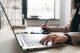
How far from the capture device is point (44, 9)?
392 centimetres

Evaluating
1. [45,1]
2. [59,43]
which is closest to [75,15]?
[59,43]

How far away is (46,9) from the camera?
394 cm

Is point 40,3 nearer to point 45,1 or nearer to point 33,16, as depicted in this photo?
point 45,1

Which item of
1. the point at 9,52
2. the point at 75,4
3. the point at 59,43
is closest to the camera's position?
the point at 9,52

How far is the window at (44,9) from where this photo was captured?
386cm

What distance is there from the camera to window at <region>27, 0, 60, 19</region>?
12.7 feet

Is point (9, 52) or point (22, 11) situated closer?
point (9, 52)

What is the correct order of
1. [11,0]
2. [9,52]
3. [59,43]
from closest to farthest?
[9,52]
[59,43]
[11,0]

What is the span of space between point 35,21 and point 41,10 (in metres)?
0.34

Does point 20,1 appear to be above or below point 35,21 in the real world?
above

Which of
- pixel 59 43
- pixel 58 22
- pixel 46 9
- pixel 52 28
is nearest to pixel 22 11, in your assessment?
pixel 46 9

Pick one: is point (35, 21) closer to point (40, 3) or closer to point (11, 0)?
point (40, 3)

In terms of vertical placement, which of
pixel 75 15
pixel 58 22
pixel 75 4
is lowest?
pixel 58 22

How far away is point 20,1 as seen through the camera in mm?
3797
